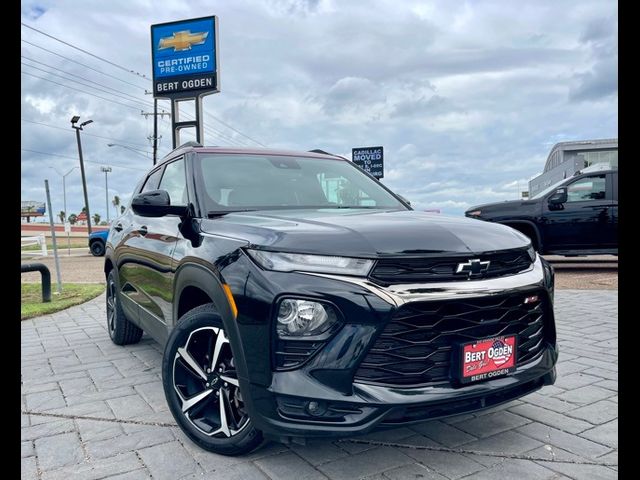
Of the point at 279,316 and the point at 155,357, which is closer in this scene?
the point at 279,316

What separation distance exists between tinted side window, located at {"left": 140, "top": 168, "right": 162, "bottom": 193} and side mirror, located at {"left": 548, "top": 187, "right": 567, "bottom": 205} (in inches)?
313

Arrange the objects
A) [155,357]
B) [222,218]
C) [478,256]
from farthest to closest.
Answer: [155,357] < [222,218] < [478,256]

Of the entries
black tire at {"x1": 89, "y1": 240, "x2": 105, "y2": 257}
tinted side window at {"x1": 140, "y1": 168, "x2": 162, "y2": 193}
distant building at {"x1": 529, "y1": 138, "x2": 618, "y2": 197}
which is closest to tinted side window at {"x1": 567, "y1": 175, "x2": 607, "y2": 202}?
tinted side window at {"x1": 140, "y1": 168, "x2": 162, "y2": 193}

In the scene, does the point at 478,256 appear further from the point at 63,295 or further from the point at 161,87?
the point at 161,87

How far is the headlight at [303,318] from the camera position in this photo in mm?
2271

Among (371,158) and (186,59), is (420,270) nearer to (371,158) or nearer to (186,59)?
(186,59)

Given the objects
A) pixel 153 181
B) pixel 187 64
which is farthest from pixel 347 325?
pixel 187 64

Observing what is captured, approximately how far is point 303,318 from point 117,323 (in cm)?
361

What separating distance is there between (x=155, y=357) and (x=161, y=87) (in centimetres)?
1599

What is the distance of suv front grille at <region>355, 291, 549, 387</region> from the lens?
2.26 meters

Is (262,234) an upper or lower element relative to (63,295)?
upper

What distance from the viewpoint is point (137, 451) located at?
287cm
